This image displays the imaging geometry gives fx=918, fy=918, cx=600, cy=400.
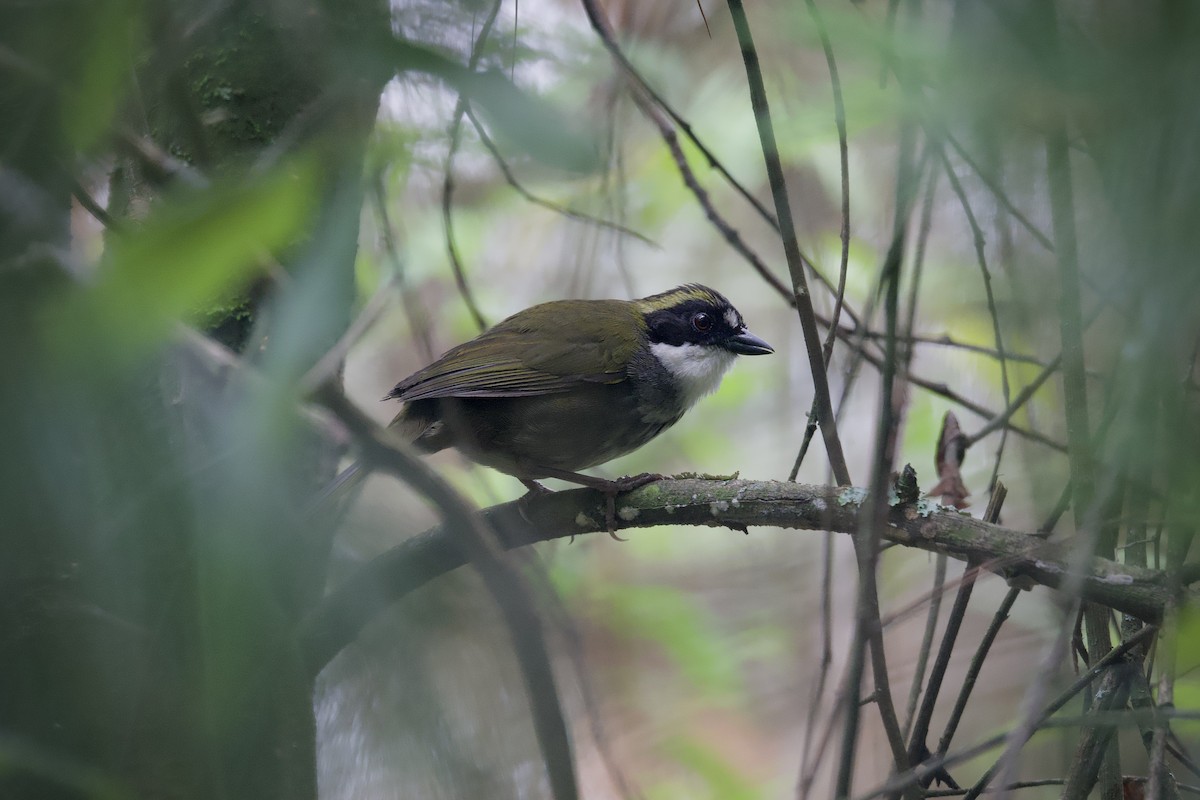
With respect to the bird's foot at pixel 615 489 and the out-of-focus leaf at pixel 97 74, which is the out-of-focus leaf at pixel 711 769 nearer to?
the bird's foot at pixel 615 489

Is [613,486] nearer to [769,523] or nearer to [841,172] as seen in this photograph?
[769,523]

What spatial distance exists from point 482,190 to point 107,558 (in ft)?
9.28

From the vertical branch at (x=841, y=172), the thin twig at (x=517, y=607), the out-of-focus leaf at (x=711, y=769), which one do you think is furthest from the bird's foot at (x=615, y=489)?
the out-of-focus leaf at (x=711, y=769)

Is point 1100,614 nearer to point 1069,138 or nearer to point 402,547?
point 1069,138

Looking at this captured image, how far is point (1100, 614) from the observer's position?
7.06ft

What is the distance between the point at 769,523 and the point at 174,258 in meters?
1.77

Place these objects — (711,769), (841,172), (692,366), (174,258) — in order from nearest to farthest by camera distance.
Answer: (174,258), (841,172), (692,366), (711,769)

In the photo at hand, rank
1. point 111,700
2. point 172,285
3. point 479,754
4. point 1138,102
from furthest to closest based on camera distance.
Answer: point 479,754 → point 111,700 → point 1138,102 → point 172,285

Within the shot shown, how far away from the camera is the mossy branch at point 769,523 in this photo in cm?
173

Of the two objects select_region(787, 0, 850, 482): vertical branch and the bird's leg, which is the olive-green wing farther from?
select_region(787, 0, 850, 482): vertical branch

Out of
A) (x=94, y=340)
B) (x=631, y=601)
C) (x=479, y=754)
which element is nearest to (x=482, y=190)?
(x=631, y=601)

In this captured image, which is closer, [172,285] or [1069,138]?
[172,285]

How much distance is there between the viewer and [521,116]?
115cm

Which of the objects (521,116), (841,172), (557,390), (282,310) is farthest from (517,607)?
(557,390)
